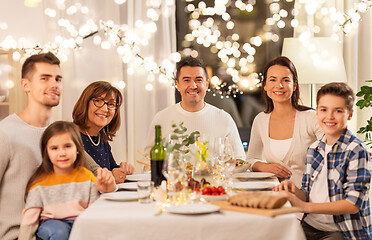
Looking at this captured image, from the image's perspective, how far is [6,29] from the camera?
4.34m

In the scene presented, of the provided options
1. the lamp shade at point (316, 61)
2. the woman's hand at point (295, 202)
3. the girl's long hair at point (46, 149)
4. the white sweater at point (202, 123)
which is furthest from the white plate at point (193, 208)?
the lamp shade at point (316, 61)

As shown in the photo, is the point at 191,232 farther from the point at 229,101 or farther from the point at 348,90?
the point at 229,101

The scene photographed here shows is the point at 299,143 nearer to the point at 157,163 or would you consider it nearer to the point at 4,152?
the point at 157,163

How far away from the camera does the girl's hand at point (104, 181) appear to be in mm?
2025

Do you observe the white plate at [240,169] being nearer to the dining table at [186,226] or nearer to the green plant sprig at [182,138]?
the green plant sprig at [182,138]

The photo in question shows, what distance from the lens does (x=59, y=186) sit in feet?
6.70

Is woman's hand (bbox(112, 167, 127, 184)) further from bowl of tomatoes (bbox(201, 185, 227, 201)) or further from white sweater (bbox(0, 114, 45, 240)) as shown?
bowl of tomatoes (bbox(201, 185, 227, 201))

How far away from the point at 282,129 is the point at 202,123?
0.60 meters

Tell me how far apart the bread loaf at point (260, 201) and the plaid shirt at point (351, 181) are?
51cm

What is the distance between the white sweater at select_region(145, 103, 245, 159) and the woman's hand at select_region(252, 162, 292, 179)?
0.47 m

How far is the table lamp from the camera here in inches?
148

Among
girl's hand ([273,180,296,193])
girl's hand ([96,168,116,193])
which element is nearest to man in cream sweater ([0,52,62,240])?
girl's hand ([96,168,116,193])

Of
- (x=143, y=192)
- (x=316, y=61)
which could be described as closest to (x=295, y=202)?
(x=143, y=192)

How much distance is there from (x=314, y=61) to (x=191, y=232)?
2.61 metres
